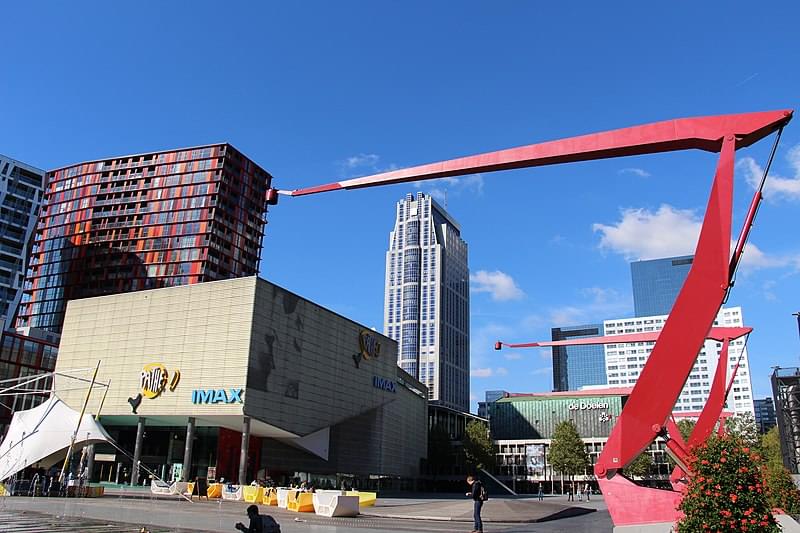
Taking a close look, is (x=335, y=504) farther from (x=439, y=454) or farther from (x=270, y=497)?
(x=439, y=454)

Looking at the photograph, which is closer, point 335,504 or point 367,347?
point 335,504

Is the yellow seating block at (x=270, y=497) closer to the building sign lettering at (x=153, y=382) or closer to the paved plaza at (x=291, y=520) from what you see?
the paved plaza at (x=291, y=520)

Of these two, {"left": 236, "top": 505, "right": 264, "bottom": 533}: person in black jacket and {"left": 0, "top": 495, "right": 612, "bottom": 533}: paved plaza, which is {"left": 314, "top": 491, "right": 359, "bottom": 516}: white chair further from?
{"left": 236, "top": 505, "right": 264, "bottom": 533}: person in black jacket

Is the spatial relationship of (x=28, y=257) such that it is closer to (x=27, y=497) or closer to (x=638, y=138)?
(x=27, y=497)

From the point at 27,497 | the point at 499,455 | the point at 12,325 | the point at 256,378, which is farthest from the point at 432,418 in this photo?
the point at 27,497

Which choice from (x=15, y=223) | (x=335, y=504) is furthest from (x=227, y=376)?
(x=15, y=223)

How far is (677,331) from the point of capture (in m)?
17.0

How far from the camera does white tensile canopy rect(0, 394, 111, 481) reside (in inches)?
1608

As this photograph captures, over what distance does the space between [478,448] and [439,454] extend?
26.7 ft

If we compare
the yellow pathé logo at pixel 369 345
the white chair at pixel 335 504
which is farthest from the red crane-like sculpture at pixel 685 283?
the yellow pathé logo at pixel 369 345

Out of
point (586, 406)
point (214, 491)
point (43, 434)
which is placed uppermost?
point (586, 406)

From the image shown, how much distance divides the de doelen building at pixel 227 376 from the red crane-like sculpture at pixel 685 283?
4186cm

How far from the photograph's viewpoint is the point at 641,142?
17312mm

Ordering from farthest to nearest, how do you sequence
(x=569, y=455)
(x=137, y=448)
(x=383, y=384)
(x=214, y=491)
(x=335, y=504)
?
(x=569, y=455) → (x=383, y=384) → (x=137, y=448) → (x=214, y=491) → (x=335, y=504)
